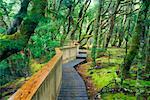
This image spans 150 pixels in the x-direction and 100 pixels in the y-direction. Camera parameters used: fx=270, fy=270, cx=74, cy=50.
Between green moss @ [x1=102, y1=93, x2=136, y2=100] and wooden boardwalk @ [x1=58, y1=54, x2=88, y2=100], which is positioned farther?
wooden boardwalk @ [x1=58, y1=54, x2=88, y2=100]

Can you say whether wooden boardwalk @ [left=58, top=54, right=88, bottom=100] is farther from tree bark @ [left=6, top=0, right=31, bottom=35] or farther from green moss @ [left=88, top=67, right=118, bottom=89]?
tree bark @ [left=6, top=0, right=31, bottom=35]

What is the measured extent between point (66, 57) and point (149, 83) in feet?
37.3

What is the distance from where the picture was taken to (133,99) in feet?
36.6

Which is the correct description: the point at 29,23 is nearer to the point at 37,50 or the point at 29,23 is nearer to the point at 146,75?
the point at 146,75

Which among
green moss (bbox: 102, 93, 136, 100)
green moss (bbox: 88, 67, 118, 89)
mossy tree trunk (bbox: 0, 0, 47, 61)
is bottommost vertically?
green moss (bbox: 102, 93, 136, 100)

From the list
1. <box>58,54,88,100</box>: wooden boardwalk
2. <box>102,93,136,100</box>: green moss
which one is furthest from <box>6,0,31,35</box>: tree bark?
<box>102,93,136,100</box>: green moss

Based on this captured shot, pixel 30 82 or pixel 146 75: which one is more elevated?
pixel 30 82

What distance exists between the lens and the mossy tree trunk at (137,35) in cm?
1161

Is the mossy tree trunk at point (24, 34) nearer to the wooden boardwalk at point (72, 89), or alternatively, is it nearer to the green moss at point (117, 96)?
the wooden boardwalk at point (72, 89)

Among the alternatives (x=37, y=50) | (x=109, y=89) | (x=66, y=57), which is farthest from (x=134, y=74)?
(x=66, y=57)

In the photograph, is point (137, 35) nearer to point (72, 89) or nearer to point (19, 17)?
point (72, 89)

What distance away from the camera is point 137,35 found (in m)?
12.8

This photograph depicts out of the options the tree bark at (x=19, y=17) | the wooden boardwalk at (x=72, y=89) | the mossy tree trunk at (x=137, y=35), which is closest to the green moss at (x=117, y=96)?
the wooden boardwalk at (x=72, y=89)

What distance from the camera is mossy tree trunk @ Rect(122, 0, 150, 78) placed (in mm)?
11611
